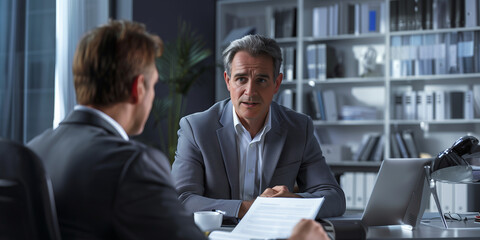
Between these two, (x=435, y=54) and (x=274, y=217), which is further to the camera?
(x=435, y=54)

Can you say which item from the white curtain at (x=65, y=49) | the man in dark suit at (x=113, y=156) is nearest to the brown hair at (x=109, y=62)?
the man in dark suit at (x=113, y=156)

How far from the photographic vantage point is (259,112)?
220 centimetres

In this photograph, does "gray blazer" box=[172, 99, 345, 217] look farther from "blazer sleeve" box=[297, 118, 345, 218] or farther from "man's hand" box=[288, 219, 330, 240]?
"man's hand" box=[288, 219, 330, 240]

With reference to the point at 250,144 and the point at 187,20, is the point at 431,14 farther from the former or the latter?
the point at 250,144

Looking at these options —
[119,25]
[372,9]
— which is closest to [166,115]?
[372,9]

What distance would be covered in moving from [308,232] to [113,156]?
455 mm

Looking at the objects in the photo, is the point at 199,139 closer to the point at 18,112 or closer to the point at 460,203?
the point at 18,112

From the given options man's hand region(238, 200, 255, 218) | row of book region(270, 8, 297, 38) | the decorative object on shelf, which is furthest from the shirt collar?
row of book region(270, 8, 297, 38)

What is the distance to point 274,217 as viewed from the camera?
1416mm

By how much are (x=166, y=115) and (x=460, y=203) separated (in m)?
2.42

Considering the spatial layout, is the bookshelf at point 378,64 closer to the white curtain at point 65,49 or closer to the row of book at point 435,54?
the row of book at point 435,54

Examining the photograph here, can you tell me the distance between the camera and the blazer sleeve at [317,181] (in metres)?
2.00

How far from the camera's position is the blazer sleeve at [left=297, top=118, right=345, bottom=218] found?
78.8 inches

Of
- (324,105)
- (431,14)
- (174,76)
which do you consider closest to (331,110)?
(324,105)
